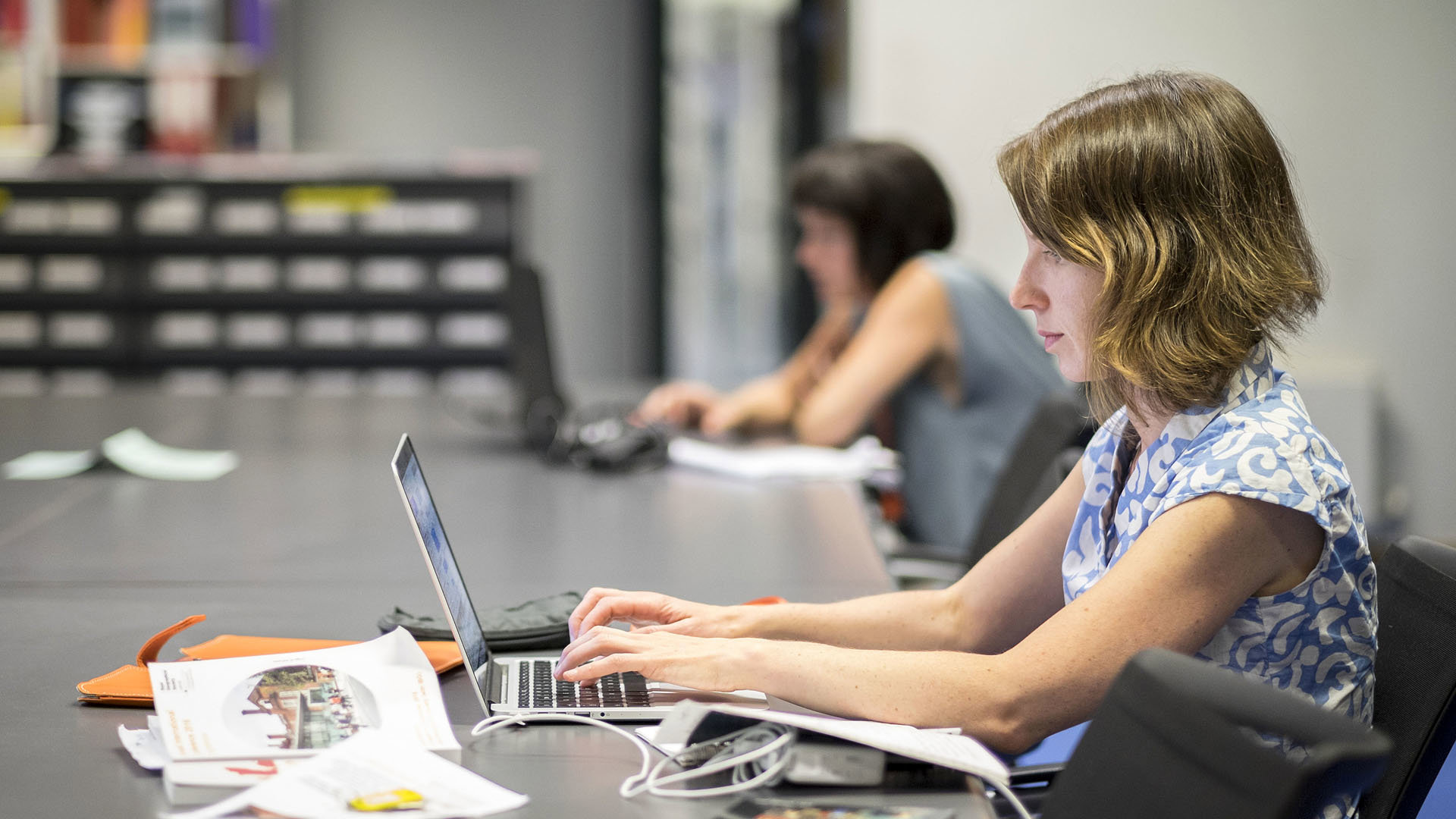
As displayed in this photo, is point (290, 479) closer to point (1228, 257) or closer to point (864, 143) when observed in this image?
point (864, 143)

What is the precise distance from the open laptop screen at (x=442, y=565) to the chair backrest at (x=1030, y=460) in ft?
3.25

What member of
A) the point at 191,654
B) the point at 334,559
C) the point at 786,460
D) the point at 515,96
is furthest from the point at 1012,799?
the point at 515,96

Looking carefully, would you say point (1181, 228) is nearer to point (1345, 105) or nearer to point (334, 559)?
point (334, 559)

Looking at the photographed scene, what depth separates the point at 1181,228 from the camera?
3.51 ft

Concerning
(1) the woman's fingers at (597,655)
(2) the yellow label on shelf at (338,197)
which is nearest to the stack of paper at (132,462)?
(1) the woman's fingers at (597,655)

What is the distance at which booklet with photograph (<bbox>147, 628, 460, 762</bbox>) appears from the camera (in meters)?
1.00

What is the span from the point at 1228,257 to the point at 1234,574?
0.26 m

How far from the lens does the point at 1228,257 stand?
107 centimetres

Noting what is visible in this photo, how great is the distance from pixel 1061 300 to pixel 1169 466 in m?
0.17

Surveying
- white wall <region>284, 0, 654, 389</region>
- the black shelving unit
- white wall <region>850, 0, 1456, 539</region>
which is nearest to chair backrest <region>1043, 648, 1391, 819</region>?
white wall <region>850, 0, 1456, 539</region>

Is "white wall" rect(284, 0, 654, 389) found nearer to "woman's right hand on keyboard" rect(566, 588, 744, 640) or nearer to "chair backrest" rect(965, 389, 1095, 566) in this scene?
"chair backrest" rect(965, 389, 1095, 566)

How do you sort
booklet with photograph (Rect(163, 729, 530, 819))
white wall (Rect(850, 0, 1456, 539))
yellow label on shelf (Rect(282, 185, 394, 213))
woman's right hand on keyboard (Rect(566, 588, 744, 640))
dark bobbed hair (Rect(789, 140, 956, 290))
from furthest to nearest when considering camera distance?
yellow label on shelf (Rect(282, 185, 394, 213)), white wall (Rect(850, 0, 1456, 539)), dark bobbed hair (Rect(789, 140, 956, 290)), woman's right hand on keyboard (Rect(566, 588, 744, 640)), booklet with photograph (Rect(163, 729, 530, 819))

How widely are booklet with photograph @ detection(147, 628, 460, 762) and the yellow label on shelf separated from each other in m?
4.23

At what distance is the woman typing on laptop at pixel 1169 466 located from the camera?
100cm
